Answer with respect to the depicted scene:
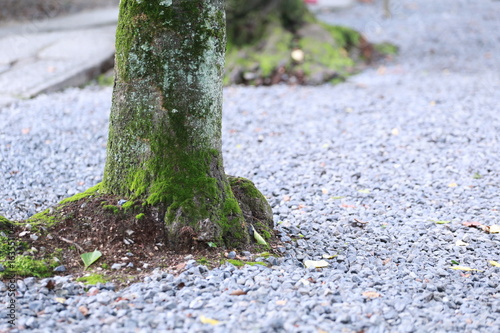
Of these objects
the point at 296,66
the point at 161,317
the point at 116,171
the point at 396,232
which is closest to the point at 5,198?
the point at 116,171

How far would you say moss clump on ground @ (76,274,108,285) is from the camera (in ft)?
7.96

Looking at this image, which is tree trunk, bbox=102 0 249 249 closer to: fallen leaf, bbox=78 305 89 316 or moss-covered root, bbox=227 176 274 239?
moss-covered root, bbox=227 176 274 239

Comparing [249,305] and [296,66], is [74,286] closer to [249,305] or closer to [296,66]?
[249,305]

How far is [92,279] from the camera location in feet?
8.01

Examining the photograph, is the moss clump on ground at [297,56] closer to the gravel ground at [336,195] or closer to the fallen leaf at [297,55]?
the fallen leaf at [297,55]

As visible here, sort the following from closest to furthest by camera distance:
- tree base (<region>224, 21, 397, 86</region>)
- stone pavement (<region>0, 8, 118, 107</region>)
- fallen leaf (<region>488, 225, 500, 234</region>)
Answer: fallen leaf (<region>488, 225, 500, 234</region>)
stone pavement (<region>0, 8, 118, 107</region>)
tree base (<region>224, 21, 397, 86</region>)

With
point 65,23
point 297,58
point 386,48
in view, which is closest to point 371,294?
point 297,58

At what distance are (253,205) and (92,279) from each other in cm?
95

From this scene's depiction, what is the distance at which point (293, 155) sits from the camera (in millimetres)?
4699

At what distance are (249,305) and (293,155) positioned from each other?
256 centimetres

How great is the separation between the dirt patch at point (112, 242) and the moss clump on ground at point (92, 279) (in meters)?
0.04

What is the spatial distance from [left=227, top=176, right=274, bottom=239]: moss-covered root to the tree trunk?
0.18 m

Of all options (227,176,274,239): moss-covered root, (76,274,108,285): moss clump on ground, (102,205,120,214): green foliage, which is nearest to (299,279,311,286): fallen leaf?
(227,176,274,239): moss-covered root

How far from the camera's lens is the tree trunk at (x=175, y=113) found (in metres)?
2.64
